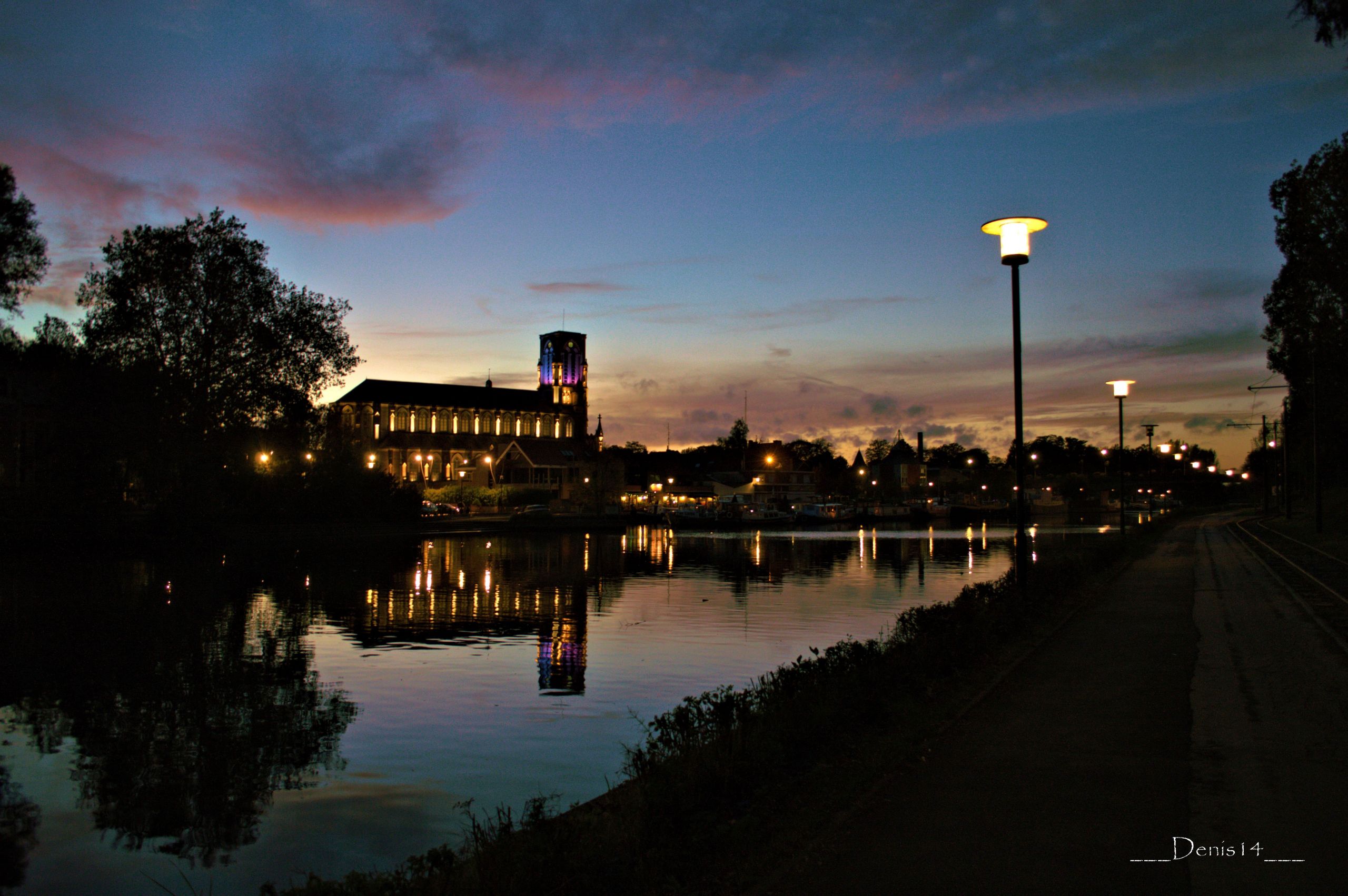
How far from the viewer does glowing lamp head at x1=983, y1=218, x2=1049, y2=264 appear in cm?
1886

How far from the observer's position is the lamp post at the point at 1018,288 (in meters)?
18.9

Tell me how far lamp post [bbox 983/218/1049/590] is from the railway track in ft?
17.6

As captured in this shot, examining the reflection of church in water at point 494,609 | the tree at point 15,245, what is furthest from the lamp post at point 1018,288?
the tree at point 15,245

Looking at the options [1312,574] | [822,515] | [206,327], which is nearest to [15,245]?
[206,327]

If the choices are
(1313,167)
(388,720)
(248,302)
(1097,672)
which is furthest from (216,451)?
(1313,167)

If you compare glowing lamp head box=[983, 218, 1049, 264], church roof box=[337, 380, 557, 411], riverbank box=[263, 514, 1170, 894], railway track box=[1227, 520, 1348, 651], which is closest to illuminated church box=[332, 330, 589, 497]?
church roof box=[337, 380, 557, 411]

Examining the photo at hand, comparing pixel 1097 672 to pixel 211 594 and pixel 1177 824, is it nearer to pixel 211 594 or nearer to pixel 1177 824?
pixel 1177 824

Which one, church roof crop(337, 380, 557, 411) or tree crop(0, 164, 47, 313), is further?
church roof crop(337, 380, 557, 411)

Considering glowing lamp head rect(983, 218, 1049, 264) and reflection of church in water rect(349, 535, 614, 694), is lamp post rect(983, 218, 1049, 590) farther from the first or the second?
reflection of church in water rect(349, 535, 614, 694)

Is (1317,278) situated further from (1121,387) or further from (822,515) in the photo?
(822,515)

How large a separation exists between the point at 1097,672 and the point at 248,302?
176 feet

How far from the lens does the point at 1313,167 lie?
4278 centimetres

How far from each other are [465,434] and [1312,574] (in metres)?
151

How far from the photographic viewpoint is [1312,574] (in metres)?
29.7
